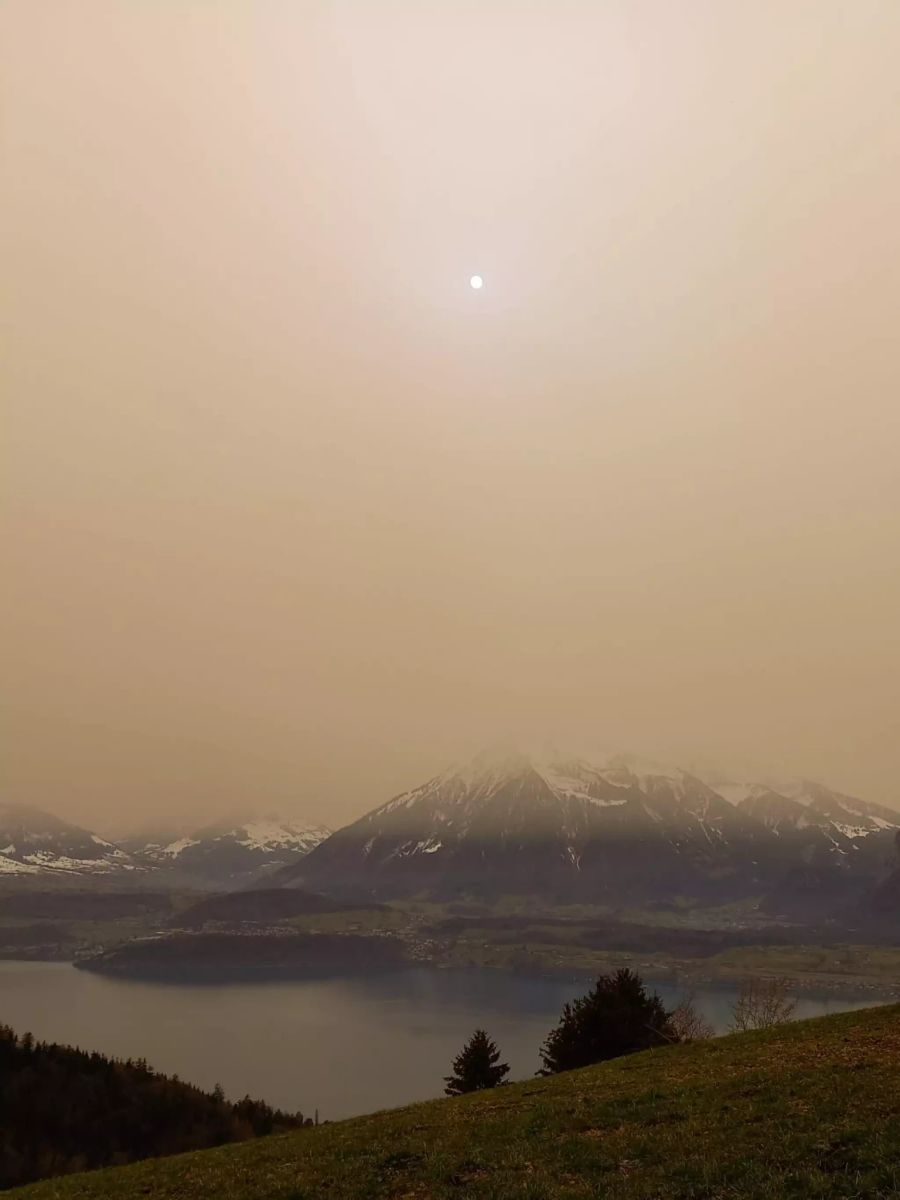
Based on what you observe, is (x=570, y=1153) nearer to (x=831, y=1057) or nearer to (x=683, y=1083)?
(x=683, y=1083)

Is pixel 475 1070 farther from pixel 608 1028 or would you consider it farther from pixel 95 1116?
pixel 95 1116

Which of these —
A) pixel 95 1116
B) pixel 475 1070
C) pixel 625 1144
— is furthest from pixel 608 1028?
pixel 95 1116

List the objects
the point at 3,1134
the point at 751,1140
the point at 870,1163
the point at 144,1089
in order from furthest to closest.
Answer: the point at 144,1089, the point at 3,1134, the point at 751,1140, the point at 870,1163

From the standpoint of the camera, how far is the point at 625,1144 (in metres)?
24.0

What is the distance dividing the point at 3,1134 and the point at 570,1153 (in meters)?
139

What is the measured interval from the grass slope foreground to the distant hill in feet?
323

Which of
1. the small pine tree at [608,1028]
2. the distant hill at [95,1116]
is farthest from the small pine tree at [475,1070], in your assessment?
the distant hill at [95,1116]

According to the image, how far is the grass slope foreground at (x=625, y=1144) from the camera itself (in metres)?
19.9

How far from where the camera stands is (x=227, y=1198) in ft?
80.1

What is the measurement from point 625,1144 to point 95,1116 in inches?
5627

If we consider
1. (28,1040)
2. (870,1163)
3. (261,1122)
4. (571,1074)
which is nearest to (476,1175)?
(870,1163)

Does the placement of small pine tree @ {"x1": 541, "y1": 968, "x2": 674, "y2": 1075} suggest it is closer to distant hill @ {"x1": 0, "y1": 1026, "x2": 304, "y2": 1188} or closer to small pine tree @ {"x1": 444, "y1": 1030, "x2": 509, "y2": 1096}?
small pine tree @ {"x1": 444, "y1": 1030, "x2": 509, "y2": 1096}

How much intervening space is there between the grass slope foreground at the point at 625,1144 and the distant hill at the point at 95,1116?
323ft

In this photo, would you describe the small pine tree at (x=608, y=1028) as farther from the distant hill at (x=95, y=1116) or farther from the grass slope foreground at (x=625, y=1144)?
the distant hill at (x=95, y=1116)
